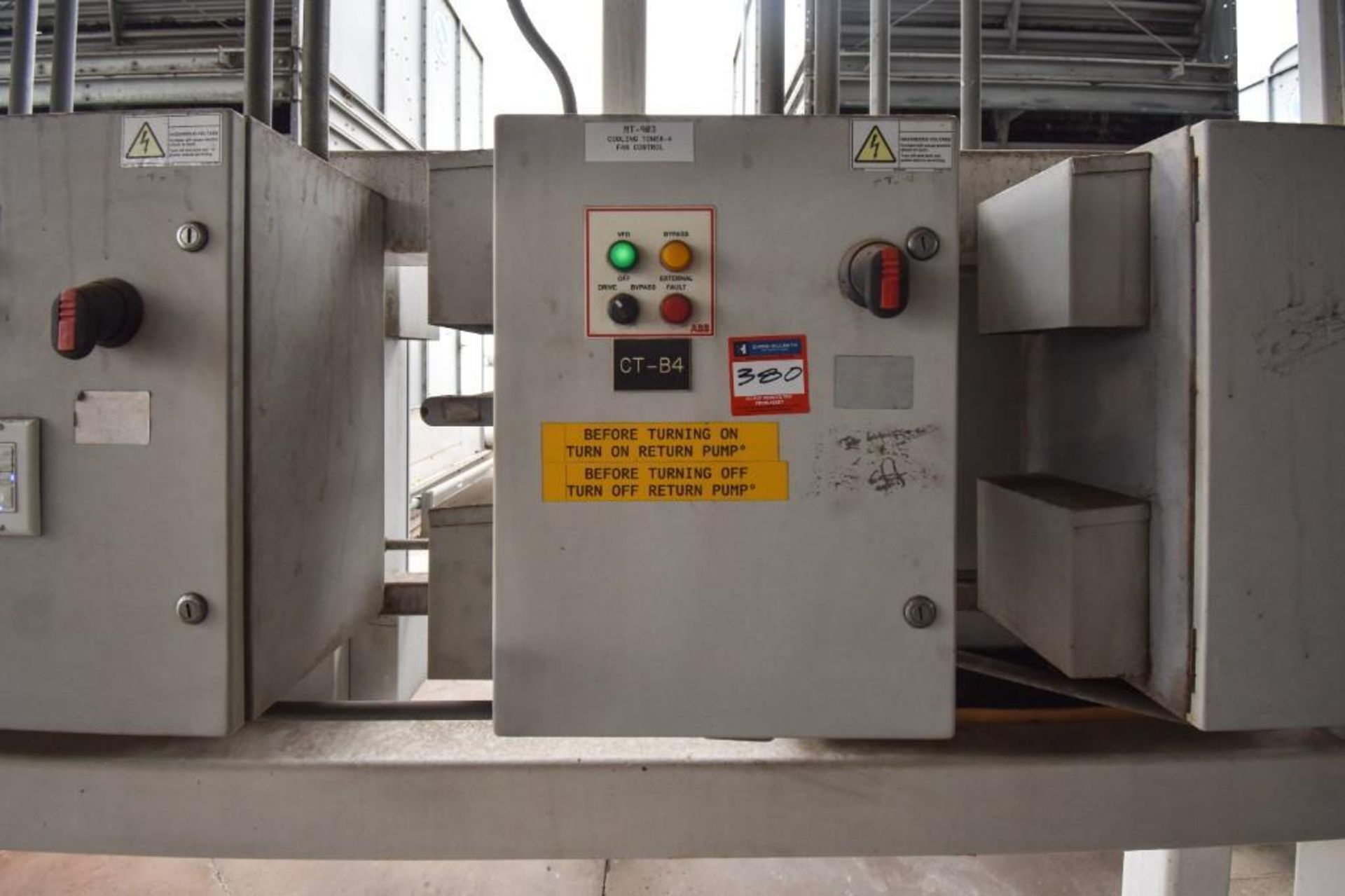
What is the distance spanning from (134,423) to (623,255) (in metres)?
0.54

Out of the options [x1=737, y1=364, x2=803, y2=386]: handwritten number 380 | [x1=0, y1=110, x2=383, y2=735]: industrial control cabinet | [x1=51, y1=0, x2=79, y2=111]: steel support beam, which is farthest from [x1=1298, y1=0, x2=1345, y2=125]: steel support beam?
[x1=51, y1=0, x2=79, y2=111]: steel support beam

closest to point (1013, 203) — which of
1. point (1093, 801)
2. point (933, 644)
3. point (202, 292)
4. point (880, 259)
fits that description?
point (880, 259)

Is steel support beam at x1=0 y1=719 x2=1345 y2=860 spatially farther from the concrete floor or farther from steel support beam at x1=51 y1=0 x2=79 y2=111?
the concrete floor

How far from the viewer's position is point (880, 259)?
0.59 meters

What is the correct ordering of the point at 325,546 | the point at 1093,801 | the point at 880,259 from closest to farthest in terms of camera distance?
the point at 880,259, the point at 1093,801, the point at 325,546

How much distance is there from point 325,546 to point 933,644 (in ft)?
2.49

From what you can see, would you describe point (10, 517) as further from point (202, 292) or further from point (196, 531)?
point (202, 292)

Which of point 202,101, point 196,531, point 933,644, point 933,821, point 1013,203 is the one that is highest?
point 202,101

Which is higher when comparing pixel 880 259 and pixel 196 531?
pixel 880 259

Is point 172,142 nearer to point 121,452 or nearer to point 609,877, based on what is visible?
point 121,452

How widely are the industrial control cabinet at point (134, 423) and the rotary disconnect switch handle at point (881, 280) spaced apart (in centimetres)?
64

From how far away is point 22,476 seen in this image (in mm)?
657

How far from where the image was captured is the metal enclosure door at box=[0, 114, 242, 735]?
0.65 meters

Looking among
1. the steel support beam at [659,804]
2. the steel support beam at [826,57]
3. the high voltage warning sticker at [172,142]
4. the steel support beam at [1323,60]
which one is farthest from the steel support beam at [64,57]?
the steel support beam at [1323,60]
